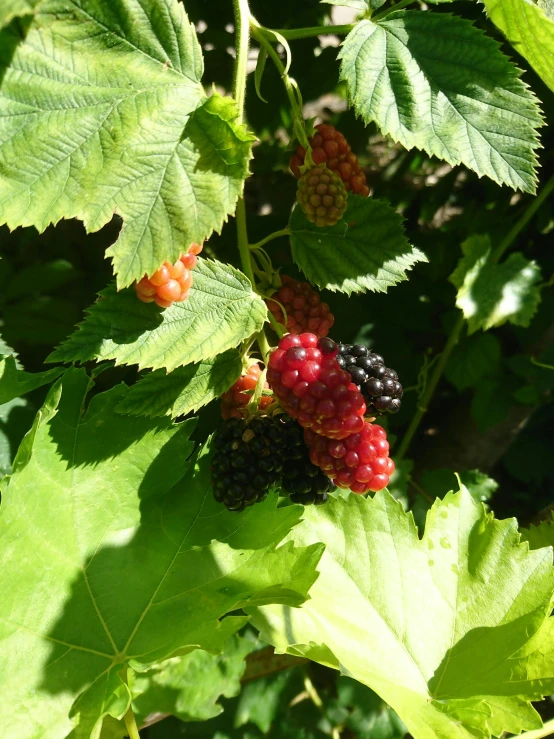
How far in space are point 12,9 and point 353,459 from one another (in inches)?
22.9

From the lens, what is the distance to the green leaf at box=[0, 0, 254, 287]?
66 cm

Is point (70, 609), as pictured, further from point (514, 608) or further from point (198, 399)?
point (514, 608)

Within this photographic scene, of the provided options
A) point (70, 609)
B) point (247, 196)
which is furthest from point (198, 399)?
point (247, 196)

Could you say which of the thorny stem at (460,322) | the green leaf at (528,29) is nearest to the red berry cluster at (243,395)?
the green leaf at (528,29)

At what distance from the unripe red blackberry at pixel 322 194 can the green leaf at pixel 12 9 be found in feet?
1.26

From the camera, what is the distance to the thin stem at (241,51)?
2.50 feet

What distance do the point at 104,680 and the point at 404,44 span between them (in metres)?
0.92

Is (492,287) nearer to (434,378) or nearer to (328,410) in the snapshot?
(434,378)

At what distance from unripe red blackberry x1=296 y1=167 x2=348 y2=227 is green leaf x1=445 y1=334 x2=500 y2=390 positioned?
2.45 ft

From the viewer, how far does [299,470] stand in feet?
2.80

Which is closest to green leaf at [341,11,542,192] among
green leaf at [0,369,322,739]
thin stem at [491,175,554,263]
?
green leaf at [0,369,322,739]

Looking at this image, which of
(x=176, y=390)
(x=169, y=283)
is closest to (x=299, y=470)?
(x=176, y=390)

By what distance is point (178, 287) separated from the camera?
0.75 metres

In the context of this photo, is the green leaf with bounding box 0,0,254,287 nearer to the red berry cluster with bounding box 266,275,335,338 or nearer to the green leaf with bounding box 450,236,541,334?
the red berry cluster with bounding box 266,275,335,338
